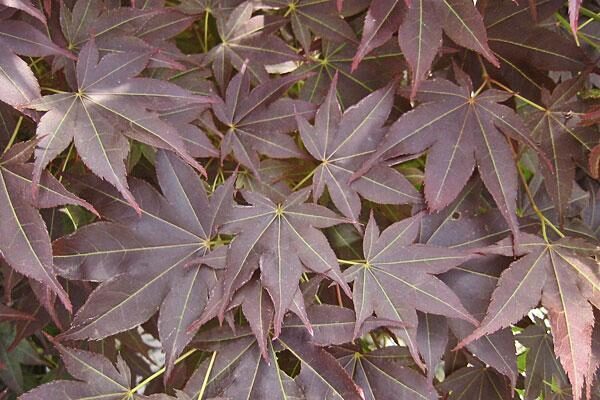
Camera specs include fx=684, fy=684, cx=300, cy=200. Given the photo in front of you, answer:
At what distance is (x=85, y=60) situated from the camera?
90 centimetres

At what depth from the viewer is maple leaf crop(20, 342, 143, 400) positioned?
35.0 inches

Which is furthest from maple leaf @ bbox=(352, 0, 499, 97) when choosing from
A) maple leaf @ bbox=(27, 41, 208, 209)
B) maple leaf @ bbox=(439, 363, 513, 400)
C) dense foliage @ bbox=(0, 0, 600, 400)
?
maple leaf @ bbox=(439, 363, 513, 400)

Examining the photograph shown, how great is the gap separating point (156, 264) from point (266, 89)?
31 cm

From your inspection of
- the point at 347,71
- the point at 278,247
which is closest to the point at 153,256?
the point at 278,247

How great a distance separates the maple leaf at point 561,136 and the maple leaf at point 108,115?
513 millimetres

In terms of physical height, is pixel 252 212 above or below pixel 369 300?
above

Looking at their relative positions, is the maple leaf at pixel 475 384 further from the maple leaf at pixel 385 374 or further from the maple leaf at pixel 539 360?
the maple leaf at pixel 385 374

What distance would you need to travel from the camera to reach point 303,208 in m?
0.93

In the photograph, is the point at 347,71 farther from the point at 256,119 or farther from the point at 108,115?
the point at 108,115

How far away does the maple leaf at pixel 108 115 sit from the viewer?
836mm

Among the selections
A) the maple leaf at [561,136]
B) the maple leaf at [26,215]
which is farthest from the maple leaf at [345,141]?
the maple leaf at [26,215]

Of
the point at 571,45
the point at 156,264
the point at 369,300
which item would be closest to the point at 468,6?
the point at 571,45

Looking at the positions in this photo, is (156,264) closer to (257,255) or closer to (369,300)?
(257,255)

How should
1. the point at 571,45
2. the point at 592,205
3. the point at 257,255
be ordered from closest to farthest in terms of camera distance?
the point at 257,255
the point at 571,45
the point at 592,205
